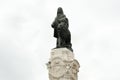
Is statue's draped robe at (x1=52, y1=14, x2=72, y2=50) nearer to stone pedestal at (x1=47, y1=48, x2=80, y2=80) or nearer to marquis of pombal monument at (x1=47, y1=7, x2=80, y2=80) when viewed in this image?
marquis of pombal monument at (x1=47, y1=7, x2=80, y2=80)

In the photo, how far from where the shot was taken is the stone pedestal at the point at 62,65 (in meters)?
20.0

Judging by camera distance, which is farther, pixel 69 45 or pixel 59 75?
pixel 69 45

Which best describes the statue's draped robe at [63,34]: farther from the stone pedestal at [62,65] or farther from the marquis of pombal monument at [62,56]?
the stone pedestal at [62,65]

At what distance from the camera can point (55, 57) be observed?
20578 millimetres

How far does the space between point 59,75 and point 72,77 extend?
28.4 inches

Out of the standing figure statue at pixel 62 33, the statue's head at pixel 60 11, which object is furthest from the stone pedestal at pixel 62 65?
the statue's head at pixel 60 11

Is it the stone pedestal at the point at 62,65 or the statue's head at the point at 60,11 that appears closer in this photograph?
the stone pedestal at the point at 62,65

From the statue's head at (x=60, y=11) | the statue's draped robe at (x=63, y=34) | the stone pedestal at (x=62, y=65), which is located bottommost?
the stone pedestal at (x=62, y=65)

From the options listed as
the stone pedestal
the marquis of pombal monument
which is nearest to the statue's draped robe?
the marquis of pombal monument

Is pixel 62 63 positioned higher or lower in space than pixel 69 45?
lower

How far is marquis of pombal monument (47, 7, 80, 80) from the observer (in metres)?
20.1

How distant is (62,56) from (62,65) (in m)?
0.56

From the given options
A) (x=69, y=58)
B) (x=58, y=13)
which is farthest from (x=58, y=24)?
(x=69, y=58)

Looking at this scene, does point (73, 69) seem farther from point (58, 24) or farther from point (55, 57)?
point (58, 24)
